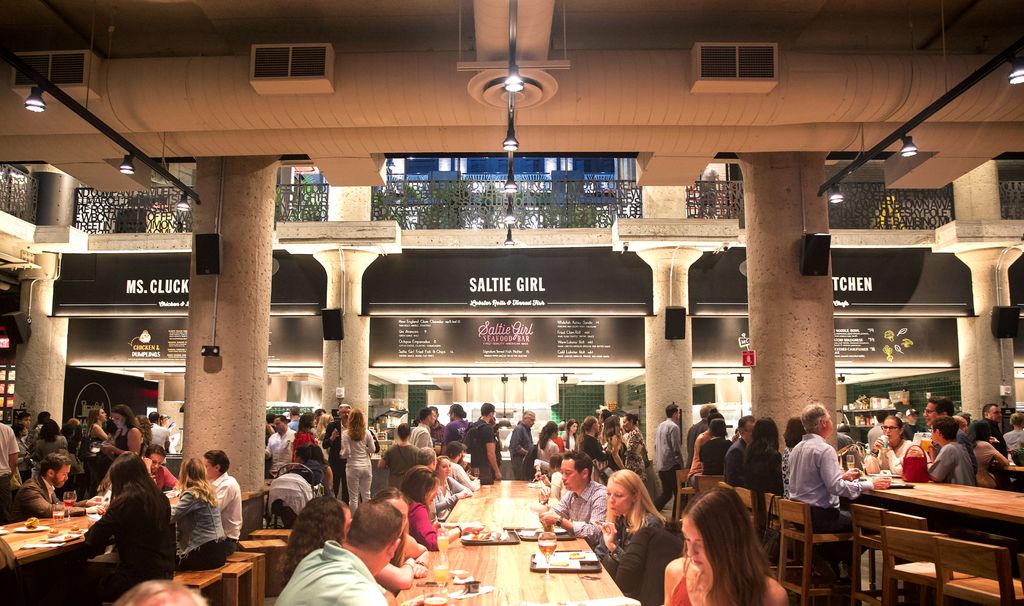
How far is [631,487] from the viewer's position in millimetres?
4809

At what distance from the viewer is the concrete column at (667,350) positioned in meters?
13.2

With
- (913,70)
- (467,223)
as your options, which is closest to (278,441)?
(467,223)

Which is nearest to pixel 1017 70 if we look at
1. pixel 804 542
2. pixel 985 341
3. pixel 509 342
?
pixel 804 542

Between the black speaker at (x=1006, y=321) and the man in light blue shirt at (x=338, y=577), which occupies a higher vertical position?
the black speaker at (x=1006, y=321)

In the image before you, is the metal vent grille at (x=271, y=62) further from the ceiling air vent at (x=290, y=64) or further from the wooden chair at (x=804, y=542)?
the wooden chair at (x=804, y=542)

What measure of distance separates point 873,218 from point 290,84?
11517 mm

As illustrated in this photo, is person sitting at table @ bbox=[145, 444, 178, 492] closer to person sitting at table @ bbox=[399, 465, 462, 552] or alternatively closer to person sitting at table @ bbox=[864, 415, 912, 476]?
person sitting at table @ bbox=[399, 465, 462, 552]

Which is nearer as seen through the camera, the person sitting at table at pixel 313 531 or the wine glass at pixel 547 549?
the person sitting at table at pixel 313 531

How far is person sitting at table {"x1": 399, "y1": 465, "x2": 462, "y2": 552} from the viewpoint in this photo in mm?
5345

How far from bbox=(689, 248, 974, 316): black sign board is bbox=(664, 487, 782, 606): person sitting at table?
36.0 feet

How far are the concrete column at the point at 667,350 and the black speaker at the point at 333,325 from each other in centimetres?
514

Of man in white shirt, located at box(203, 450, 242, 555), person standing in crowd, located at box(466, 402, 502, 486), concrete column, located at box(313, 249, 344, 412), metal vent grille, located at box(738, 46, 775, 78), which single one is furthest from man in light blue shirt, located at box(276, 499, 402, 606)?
concrete column, located at box(313, 249, 344, 412)

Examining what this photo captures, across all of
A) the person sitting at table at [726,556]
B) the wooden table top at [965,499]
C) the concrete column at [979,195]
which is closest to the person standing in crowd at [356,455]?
the wooden table top at [965,499]

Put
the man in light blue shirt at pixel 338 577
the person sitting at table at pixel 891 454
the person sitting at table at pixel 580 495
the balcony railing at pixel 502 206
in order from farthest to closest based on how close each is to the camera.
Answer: the balcony railing at pixel 502 206 → the person sitting at table at pixel 891 454 → the person sitting at table at pixel 580 495 → the man in light blue shirt at pixel 338 577
